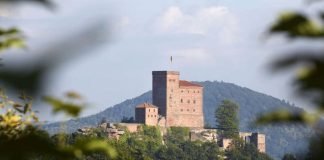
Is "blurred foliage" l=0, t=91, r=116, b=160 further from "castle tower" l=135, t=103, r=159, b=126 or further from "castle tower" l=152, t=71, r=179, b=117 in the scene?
"castle tower" l=152, t=71, r=179, b=117

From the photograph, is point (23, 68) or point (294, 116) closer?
point (23, 68)

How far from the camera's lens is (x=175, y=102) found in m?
116

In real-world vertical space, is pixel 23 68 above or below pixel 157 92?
below

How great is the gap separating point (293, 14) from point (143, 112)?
353ft

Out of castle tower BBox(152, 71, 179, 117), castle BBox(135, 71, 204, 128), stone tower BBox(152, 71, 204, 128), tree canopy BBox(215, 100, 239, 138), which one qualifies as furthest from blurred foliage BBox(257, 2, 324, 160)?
castle tower BBox(152, 71, 179, 117)

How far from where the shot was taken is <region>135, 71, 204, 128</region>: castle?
373 feet

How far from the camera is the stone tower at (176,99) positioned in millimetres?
114750

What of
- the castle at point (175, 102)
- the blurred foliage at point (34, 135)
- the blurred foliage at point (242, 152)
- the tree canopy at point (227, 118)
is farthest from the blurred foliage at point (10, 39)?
the tree canopy at point (227, 118)

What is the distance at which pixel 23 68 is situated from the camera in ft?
5.48

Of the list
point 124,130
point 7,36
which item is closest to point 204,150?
point 124,130

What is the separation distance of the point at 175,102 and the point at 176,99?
56cm

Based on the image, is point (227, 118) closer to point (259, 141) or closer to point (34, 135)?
point (259, 141)

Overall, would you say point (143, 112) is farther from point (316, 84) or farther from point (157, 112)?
point (316, 84)

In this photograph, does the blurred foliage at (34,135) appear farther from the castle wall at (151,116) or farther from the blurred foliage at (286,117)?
the castle wall at (151,116)
